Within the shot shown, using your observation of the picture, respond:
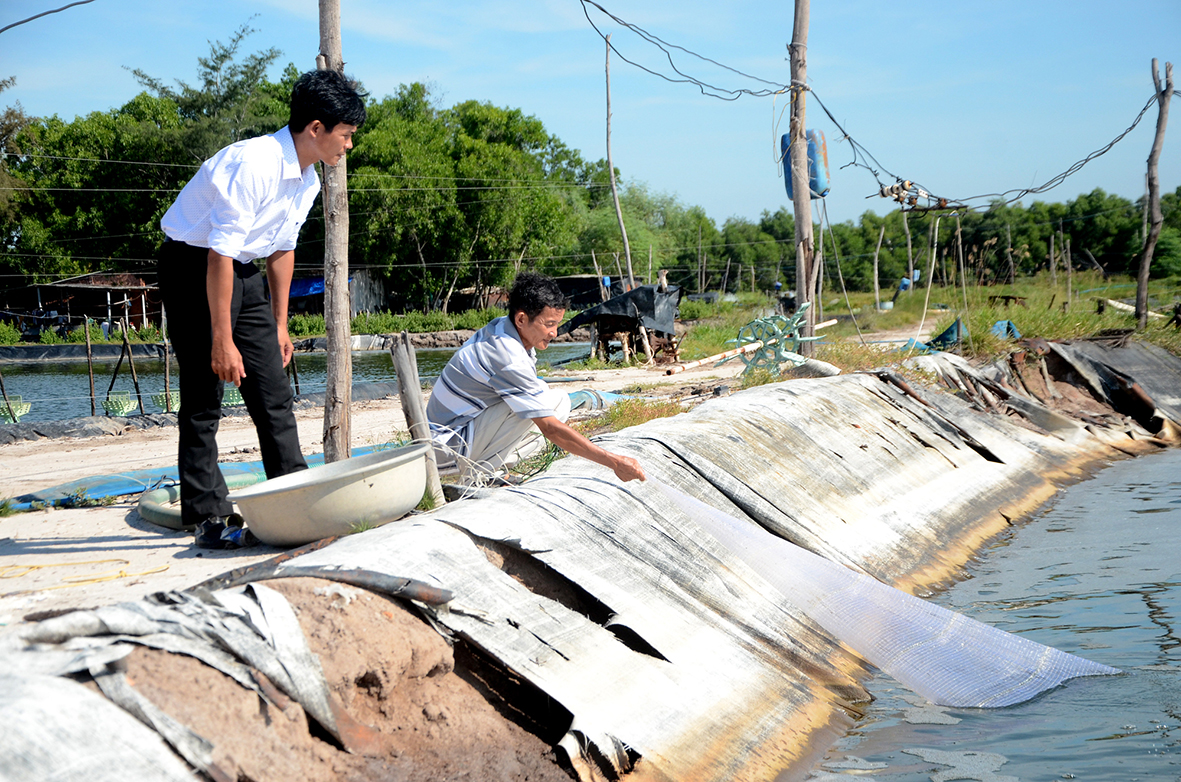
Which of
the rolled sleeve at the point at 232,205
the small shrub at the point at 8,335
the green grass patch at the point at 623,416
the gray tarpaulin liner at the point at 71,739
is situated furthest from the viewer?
the small shrub at the point at 8,335

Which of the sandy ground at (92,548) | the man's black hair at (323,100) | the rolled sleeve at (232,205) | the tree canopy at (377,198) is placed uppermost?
the tree canopy at (377,198)

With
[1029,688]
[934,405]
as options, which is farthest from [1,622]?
[934,405]

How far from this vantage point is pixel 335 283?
471cm

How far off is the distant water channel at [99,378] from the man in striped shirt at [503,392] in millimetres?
10229

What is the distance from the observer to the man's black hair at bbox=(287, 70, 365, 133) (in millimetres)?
3600

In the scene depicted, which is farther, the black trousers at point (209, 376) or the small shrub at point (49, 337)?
the small shrub at point (49, 337)

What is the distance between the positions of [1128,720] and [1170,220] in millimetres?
46122

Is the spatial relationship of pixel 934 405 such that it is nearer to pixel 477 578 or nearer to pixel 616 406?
pixel 616 406

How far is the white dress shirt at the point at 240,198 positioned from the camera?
342cm

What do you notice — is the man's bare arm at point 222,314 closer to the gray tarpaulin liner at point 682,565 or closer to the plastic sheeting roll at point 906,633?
the gray tarpaulin liner at point 682,565

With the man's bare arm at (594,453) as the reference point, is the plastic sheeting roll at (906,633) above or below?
below

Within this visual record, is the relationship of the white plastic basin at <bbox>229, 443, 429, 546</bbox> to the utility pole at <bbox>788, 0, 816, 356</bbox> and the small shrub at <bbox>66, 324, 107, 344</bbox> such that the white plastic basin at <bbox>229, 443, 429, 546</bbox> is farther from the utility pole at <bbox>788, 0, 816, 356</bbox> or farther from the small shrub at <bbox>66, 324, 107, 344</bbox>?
the small shrub at <bbox>66, 324, 107, 344</bbox>

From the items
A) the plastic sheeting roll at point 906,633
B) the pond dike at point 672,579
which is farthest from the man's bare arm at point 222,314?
the plastic sheeting roll at point 906,633

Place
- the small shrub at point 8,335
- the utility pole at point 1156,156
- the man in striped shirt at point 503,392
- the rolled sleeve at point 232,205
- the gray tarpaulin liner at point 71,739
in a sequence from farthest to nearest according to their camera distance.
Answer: the small shrub at point 8,335 < the utility pole at point 1156,156 < the man in striped shirt at point 503,392 < the rolled sleeve at point 232,205 < the gray tarpaulin liner at point 71,739
